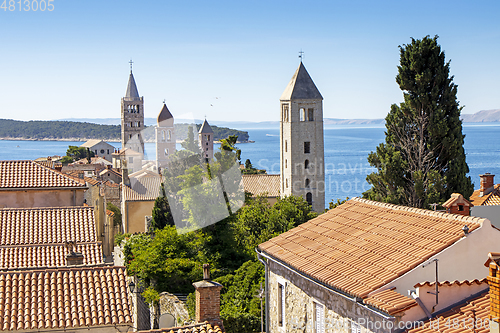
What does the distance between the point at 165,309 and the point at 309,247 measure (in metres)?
8.35

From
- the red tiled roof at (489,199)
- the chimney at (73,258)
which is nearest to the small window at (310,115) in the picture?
the red tiled roof at (489,199)

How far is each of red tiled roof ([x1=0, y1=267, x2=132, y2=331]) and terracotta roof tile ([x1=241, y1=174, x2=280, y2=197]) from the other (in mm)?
43836

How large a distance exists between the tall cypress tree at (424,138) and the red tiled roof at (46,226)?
1117cm

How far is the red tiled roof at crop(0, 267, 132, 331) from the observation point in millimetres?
11172

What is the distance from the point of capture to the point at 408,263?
8.55 metres

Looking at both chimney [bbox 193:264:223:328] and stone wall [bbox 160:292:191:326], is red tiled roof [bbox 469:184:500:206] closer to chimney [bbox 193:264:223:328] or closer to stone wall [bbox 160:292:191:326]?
stone wall [bbox 160:292:191:326]

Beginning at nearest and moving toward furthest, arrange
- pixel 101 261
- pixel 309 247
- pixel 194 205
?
pixel 309 247, pixel 101 261, pixel 194 205

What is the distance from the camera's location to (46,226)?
1823cm

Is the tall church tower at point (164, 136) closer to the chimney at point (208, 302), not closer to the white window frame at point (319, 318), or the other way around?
the chimney at point (208, 302)

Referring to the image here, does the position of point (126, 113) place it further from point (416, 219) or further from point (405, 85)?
point (416, 219)

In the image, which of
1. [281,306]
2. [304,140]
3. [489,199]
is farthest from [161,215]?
[281,306]

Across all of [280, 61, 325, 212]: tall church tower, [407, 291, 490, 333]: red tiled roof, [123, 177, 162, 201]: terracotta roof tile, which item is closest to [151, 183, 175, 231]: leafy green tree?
[123, 177, 162, 201]: terracotta roof tile

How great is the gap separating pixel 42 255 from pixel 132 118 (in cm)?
11022

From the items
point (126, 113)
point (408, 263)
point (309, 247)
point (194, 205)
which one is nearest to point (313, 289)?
point (309, 247)
